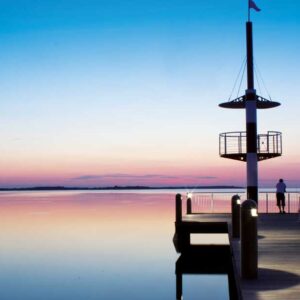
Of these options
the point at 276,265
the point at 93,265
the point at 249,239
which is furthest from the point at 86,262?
the point at 249,239

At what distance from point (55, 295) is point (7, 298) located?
1822 mm

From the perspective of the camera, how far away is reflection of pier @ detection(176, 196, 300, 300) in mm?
8485

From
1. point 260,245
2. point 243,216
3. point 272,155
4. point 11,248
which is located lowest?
point 11,248

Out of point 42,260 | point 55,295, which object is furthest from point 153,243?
point 55,295

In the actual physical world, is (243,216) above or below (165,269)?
above

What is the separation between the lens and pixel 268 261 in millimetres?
11273

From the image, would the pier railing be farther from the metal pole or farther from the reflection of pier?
the reflection of pier

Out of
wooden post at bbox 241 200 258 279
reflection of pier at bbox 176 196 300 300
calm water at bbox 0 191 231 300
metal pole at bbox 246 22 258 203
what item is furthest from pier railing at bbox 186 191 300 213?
wooden post at bbox 241 200 258 279

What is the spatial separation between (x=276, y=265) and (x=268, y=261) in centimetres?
50

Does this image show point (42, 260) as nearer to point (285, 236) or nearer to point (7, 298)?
point (7, 298)

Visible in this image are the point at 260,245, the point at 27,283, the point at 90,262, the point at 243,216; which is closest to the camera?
the point at 243,216

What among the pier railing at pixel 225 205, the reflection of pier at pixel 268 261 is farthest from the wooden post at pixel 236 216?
the pier railing at pixel 225 205

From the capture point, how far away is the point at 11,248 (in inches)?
1341

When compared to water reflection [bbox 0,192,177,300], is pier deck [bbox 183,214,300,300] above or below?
above
